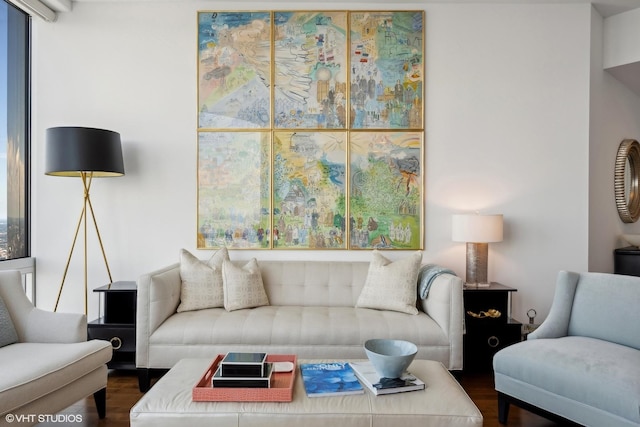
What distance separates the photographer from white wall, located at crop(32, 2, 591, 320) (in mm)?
3367

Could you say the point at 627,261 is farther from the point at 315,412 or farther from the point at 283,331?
the point at 315,412

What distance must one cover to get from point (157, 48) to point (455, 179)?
109 inches

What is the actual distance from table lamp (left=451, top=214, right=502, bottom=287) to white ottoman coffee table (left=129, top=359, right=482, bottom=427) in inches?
64.5

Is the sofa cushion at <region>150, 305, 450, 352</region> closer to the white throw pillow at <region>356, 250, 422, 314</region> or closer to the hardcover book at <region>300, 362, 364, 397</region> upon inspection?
the white throw pillow at <region>356, 250, 422, 314</region>

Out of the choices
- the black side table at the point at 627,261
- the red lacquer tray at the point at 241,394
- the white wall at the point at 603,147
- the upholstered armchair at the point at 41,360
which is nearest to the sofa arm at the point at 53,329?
the upholstered armchair at the point at 41,360

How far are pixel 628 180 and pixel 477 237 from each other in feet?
7.15

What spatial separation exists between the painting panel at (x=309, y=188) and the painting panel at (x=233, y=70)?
0.33m

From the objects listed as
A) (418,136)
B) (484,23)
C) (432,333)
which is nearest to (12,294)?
(432,333)

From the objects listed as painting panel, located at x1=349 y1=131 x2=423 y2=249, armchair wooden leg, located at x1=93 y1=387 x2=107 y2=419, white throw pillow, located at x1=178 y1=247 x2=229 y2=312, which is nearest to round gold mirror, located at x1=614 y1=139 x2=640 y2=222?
painting panel, located at x1=349 y1=131 x2=423 y2=249

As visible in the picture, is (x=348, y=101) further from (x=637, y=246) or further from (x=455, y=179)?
(x=637, y=246)

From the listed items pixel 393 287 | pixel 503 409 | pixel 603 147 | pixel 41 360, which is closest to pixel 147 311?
pixel 41 360

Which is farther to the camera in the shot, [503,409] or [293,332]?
[293,332]

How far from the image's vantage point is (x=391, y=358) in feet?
5.39

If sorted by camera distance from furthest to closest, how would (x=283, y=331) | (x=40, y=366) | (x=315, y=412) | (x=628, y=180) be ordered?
(x=628, y=180), (x=283, y=331), (x=40, y=366), (x=315, y=412)
